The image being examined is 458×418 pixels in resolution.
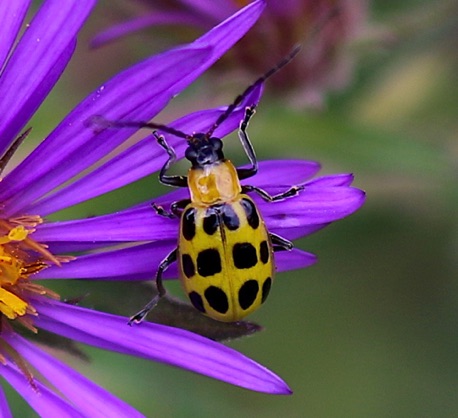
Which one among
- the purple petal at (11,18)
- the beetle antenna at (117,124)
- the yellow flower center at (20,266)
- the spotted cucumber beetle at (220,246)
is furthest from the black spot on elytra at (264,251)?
the purple petal at (11,18)

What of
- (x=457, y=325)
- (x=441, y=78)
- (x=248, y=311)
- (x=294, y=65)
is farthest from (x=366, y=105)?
(x=248, y=311)

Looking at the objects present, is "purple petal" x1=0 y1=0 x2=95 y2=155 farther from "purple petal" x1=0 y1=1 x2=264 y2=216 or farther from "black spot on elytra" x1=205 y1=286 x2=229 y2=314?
"black spot on elytra" x1=205 y1=286 x2=229 y2=314

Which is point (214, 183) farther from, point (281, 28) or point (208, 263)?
point (281, 28)

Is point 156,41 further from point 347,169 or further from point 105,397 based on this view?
point 105,397

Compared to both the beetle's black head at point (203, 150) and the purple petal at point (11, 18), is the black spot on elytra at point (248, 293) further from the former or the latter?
the purple petal at point (11, 18)

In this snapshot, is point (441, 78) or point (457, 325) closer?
point (441, 78)

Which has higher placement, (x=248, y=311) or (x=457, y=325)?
(x=457, y=325)
